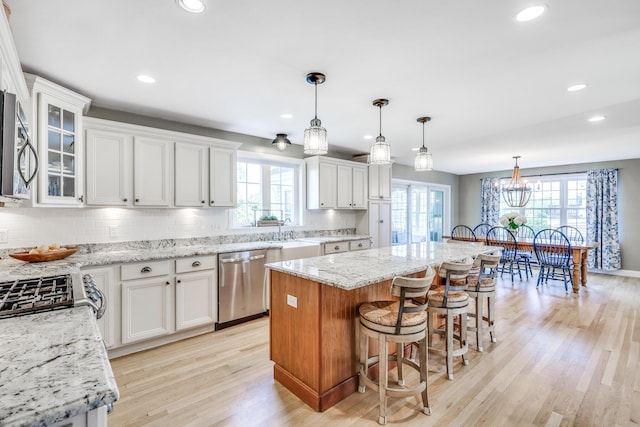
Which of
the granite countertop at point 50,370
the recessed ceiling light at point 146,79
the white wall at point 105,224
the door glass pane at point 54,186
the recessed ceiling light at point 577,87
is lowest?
the granite countertop at point 50,370

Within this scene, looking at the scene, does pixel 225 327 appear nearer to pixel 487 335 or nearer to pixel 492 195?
pixel 487 335

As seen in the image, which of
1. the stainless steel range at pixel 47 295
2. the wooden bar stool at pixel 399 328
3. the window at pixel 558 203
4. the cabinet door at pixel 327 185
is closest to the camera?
the stainless steel range at pixel 47 295

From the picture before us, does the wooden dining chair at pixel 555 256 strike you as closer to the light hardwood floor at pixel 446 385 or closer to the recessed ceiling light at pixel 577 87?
the light hardwood floor at pixel 446 385

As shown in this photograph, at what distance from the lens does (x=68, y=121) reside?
8.96ft

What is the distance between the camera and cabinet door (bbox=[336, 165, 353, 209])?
5184 mm

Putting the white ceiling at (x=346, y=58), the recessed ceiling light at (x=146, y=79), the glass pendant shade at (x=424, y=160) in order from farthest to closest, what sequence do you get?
the glass pendant shade at (x=424, y=160) < the recessed ceiling light at (x=146, y=79) < the white ceiling at (x=346, y=58)

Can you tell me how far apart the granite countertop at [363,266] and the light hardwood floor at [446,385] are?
Answer: 90 cm

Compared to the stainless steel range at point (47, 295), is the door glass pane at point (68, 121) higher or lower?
higher

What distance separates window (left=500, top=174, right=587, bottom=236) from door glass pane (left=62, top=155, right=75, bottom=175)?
7.94 metres

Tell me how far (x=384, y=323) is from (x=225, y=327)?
7.40ft

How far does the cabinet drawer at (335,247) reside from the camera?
4.52 meters

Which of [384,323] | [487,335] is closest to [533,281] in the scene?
[487,335]

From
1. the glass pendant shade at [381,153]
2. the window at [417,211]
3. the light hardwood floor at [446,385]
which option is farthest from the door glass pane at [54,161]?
the window at [417,211]

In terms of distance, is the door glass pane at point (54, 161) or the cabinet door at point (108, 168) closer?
the door glass pane at point (54, 161)
